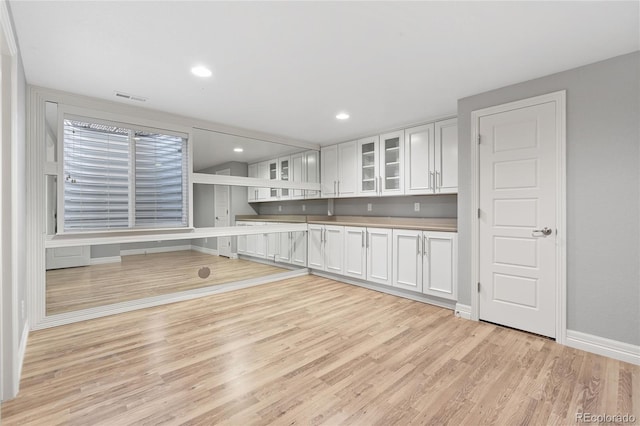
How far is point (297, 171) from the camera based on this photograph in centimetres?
536

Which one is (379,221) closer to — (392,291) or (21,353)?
(392,291)

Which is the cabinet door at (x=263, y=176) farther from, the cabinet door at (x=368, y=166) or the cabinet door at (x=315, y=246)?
the cabinet door at (x=368, y=166)

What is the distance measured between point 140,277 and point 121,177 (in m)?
1.79

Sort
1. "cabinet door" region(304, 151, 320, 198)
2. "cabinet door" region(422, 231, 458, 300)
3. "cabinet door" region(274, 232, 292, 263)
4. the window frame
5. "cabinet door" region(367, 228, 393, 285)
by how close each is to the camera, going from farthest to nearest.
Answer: "cabinet door" region(304, 151, 320, 198) → "cabinet door" region(274, 232, 292, 263) → "cabinet door" region(367, 228, 393, 285) → "cabinet door" region(422, 231, 458, 300) → the window frame

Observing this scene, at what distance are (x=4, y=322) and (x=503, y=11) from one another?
11.8 ft

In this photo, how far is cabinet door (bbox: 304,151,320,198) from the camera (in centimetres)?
540

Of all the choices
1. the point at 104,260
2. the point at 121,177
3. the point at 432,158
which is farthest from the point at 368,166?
the point at 104,260

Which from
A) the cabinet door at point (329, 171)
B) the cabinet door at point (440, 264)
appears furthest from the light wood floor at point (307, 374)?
the cabinet door at point (329, 171)

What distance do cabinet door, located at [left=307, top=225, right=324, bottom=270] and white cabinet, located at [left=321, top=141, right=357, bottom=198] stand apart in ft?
2.07

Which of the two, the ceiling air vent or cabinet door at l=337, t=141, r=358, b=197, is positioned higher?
the ceiling air vent

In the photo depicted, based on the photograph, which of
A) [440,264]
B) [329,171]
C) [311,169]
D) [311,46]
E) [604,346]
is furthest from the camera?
[311,169]

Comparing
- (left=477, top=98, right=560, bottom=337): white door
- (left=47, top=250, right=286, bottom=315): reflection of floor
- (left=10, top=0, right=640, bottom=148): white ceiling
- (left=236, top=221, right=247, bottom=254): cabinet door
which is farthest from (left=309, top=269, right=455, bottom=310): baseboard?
(left=10, top=0, right=640, bottom=148): white ceiling

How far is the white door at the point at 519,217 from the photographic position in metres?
2.67

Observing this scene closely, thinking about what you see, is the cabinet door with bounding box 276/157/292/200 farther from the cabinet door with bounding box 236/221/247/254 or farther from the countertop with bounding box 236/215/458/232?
the cabinet door with bounding box 236/221/247/254
